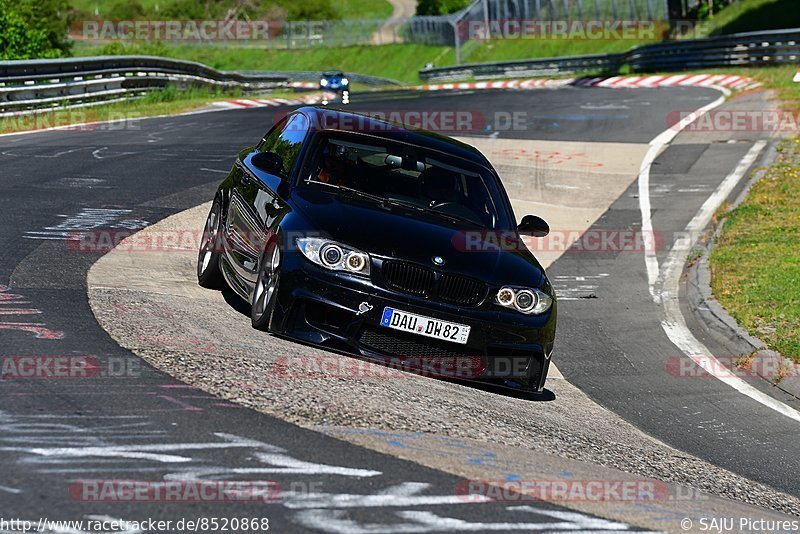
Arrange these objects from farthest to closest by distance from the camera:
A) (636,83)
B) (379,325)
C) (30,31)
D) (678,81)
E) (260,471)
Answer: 1. (30,31)
2. (636,83)
3. (678,81)
4. (379,325)
5. (260,471)

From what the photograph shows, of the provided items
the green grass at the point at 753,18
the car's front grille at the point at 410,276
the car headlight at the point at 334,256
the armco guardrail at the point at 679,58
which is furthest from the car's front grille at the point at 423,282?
the green grass at the point at 753,18

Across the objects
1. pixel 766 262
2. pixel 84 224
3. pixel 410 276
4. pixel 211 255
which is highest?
pixel 410 276

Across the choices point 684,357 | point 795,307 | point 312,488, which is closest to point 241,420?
point 312,488

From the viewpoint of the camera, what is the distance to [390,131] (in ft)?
31.1

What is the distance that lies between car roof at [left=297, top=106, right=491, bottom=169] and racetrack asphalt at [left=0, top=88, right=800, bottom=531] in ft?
6.57

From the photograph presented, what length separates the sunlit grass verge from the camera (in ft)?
82.1

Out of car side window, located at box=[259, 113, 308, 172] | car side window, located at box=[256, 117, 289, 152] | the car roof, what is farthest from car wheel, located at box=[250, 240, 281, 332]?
car side window, located at box=[256, 117, 289, 152]

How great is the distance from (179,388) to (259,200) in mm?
3016

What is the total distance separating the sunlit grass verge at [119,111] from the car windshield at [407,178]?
52.2 feet

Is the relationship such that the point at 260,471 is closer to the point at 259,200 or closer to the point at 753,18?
the point at 259,200

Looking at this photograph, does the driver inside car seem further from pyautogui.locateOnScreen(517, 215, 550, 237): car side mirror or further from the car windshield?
pyautogui.locateOnScreen(517, 215, 550, 237): car side mirror

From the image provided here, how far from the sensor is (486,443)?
20.5 feet

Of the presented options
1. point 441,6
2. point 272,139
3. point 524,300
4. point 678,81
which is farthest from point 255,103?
point 441,6

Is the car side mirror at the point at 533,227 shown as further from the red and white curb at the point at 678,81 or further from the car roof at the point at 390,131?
the red and white curb at the point at 678,81
